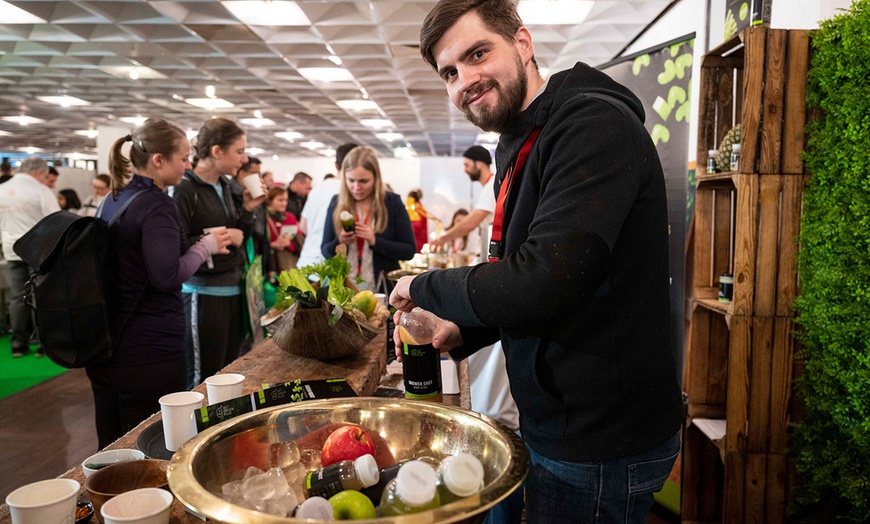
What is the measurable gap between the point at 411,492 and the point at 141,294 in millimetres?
1975

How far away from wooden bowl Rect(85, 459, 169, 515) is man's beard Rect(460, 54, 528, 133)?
2.92 feet

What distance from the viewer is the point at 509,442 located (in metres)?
0.85

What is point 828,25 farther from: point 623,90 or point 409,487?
point 409,487

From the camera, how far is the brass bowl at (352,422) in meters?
0.80

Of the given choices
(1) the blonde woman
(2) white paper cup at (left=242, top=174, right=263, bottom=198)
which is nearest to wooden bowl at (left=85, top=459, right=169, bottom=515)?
(1) the blonde woman

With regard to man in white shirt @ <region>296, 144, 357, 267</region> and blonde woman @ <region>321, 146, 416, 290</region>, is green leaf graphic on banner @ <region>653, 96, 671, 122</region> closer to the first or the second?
blonde woman @ <region>321, 146, 416, 290</region>

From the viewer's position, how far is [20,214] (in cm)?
639

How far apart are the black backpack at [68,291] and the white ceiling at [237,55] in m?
4.06

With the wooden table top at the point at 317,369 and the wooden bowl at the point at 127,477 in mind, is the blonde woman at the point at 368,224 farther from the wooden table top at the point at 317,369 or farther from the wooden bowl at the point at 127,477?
the wooden bowl at the point at 127,477

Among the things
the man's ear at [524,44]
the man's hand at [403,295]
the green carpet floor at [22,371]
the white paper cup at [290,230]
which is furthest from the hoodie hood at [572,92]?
the green carpet floor at [22,371]

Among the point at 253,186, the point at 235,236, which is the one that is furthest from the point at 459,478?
the point at 253,186

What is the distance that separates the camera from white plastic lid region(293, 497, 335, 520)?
72cm

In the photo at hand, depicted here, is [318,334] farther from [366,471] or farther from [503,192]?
[366,471]

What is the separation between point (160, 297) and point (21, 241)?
51 centimetres
